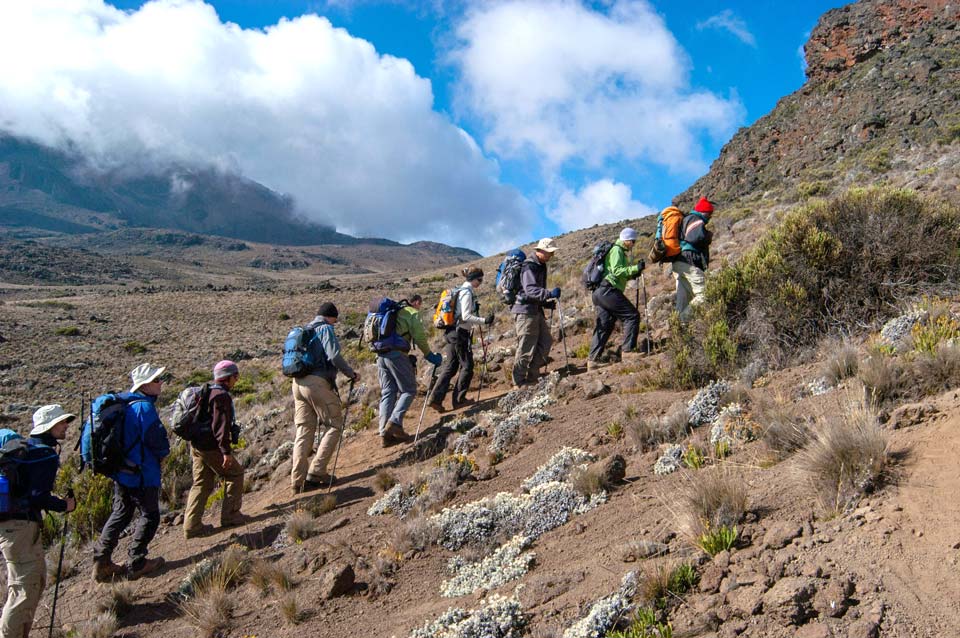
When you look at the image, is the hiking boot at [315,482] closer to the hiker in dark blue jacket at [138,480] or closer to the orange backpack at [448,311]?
the hiker in dark blue jacket at [138,480]

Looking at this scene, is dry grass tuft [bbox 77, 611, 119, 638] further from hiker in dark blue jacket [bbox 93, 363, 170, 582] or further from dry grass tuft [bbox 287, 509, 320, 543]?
dry grass tuft [bbox 287, 509, 320, 543]

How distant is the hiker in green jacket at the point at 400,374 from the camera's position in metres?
7.73

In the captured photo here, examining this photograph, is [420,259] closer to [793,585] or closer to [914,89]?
[914,89]

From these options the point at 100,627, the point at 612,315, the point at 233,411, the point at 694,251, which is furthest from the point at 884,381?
the point at 100,627

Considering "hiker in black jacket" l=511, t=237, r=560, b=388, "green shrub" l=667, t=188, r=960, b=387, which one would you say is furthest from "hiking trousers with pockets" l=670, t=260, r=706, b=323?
"hiker in black jacket" l=511, t=237, r=560, b=388

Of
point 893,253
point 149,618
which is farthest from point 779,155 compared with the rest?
point 149,618

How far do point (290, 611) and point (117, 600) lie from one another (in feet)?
6.39

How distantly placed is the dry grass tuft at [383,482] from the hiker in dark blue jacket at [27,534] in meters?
3.02

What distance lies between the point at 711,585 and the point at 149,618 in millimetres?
4787

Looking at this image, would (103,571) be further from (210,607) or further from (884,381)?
(884,381)

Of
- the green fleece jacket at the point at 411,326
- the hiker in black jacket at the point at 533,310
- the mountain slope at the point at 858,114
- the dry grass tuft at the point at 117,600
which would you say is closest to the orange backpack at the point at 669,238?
the hiker in black jacket at the point at 533,310

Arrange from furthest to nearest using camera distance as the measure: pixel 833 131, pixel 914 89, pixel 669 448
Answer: pixel 833 131, pixel 914 89, pixel 669 448

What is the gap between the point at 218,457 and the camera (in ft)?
21.2

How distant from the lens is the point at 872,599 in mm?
2760
